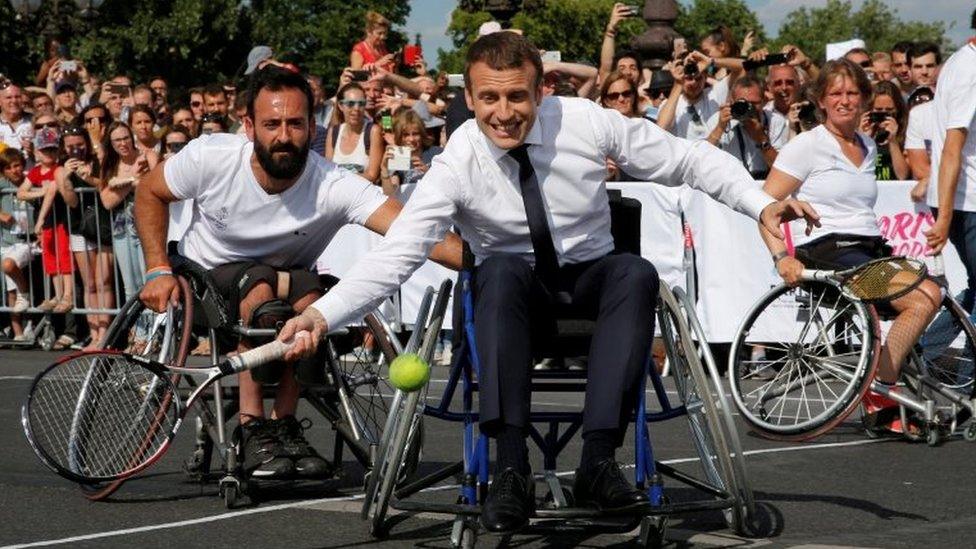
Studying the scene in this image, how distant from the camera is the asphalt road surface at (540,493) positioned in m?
6.43

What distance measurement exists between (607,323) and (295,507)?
1.78m

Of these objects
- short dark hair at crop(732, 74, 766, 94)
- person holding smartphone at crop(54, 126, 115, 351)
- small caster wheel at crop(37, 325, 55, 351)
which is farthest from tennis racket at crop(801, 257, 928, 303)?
small caster wheel at crop(37, 325, 55, 351)

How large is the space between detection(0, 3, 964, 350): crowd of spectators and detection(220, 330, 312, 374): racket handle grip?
6.18m

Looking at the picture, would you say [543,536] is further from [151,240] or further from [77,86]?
[77,86]

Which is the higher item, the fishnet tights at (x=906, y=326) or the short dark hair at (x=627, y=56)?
the short dark hair at (x=627, y=56)

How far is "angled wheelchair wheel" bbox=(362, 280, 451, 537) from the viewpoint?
6.17m

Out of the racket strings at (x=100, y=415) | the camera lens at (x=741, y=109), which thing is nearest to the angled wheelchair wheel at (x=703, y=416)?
the racket strings at (x=100, y=415)

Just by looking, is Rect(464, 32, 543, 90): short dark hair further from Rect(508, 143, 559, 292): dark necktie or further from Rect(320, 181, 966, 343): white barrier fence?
Rect(320, 181, 966, 343): white barrier fence

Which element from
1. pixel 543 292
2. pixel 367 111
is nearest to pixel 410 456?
pixel 543 292

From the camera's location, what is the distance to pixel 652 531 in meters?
6.12

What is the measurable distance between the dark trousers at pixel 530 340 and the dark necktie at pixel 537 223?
14cm

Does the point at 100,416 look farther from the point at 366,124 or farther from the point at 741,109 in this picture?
the point at 366,124

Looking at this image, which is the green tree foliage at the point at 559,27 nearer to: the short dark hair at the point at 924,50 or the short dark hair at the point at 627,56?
the short dark hair at the point at 627,56

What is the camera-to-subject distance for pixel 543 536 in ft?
21.6
